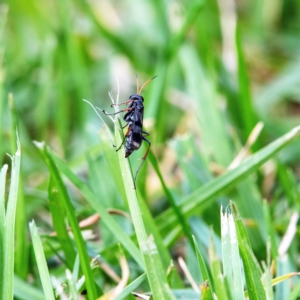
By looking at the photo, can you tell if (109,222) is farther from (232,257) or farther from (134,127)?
(232,257)

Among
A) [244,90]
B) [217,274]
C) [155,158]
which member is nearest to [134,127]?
[155,158]

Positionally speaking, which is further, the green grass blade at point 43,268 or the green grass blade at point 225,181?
the green grass blade at point 225,181

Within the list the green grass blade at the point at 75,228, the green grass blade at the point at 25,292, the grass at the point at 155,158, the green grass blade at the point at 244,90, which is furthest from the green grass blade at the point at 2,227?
the green grass blade at the point at 244,90

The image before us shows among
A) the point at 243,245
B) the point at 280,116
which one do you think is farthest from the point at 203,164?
the point at 280,116

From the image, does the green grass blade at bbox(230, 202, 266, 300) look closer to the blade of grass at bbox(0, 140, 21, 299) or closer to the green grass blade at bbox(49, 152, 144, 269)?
the green grass blade at bbox(49, 152, 144, 269)

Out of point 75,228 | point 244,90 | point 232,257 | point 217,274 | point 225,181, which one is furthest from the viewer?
point 244,90

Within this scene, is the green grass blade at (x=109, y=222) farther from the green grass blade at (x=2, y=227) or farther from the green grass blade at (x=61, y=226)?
the green grass blade at (x=2, y=227)

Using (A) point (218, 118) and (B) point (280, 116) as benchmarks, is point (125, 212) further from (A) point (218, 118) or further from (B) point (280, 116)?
(B) point (280, 116)
